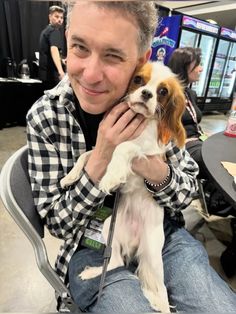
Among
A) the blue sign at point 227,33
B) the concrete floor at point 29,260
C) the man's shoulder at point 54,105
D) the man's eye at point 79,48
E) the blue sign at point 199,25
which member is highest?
the blue sign at point 199,25

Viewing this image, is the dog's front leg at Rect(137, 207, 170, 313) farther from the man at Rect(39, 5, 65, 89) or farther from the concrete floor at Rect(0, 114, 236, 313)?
the man at Rect(39, 5, 65, 89)

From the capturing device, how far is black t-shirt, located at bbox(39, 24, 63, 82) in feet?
9.72

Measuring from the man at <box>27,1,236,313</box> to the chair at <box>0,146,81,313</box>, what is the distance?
0.09ft

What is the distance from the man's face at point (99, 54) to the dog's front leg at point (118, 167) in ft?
0.44

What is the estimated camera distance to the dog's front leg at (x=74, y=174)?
0.83 metres

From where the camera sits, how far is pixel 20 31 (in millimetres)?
4617

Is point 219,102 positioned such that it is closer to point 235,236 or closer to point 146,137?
point 235,236

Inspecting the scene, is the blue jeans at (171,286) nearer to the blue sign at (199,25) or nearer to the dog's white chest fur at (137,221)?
the dog's white chest fur at (137,221)

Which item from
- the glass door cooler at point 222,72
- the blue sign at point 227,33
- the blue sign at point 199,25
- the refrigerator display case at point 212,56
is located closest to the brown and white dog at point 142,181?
the refrigerator display case at point 212,56

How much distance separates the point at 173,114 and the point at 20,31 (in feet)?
15.4

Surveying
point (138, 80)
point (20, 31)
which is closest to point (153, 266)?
point (138, 80)

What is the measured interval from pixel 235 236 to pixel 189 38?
15.9ft

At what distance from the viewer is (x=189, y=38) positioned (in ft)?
18.3

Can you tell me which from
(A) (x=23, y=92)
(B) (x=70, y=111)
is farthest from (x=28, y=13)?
(B) (x=70, y=111)
